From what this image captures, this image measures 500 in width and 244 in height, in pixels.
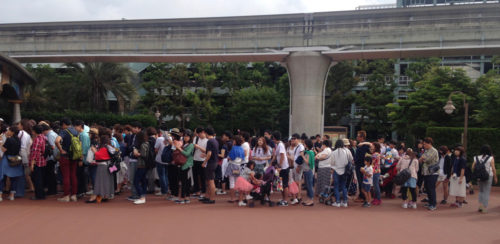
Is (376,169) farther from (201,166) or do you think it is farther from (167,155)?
(167,155)

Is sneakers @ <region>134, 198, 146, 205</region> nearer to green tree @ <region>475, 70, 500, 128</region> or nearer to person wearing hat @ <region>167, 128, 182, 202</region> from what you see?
person wearing hat @ <region>167, 128, 182, 202</region>

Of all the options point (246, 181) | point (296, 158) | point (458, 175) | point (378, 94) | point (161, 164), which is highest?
point (378, 94)

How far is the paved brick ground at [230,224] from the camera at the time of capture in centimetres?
615

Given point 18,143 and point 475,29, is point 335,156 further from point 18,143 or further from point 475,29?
point 475,29

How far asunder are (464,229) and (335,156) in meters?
3.01

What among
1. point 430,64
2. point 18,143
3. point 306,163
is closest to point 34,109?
point 18,143

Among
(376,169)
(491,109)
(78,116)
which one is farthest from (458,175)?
(78,116)

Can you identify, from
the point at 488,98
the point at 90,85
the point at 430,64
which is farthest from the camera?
the point at 430,64

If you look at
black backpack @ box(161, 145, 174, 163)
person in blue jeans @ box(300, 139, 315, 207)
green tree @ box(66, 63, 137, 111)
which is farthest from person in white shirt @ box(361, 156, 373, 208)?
green tree @ box(66, 63, 137, 111)

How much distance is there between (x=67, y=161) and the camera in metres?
8.58

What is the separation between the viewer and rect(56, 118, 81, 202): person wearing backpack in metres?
8.42

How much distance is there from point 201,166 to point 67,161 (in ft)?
→ 10.0

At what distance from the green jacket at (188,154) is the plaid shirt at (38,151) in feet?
10.8

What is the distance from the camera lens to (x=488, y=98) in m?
17.8
